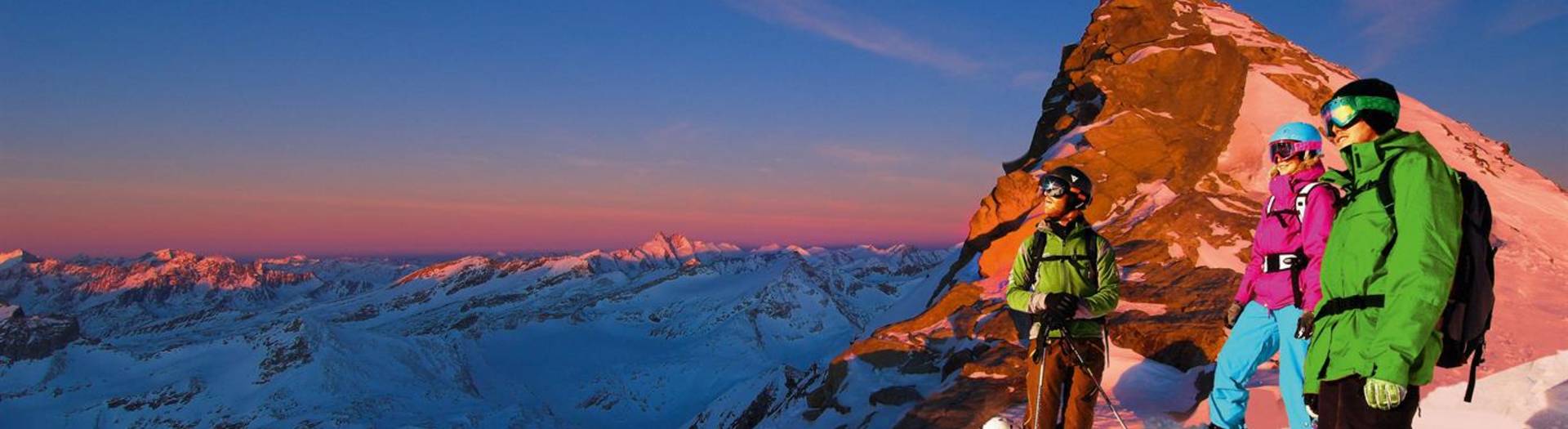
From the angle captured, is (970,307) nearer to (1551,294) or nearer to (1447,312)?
(1551,294)

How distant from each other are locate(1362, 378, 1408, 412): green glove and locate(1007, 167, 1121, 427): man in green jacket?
318 centimetres

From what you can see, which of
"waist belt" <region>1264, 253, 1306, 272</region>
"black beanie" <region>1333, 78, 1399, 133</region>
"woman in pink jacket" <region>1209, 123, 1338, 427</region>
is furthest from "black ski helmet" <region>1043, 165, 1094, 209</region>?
"black beanie" <region>1333, 78, 1399, 133</region>

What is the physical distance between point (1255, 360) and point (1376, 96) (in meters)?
3.26

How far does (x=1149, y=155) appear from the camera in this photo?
101 ft

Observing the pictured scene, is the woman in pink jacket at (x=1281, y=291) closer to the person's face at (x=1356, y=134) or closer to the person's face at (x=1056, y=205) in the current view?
the person's face at (x=1356, y=134)

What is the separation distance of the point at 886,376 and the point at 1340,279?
21.4 m

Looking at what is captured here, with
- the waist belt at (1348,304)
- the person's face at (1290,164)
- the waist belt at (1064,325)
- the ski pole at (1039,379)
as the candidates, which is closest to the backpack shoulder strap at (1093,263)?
the waist belt at (1064,325)

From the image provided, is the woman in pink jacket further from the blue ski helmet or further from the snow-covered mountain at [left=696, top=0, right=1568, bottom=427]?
the snow-covered mountain at [left=696, top=0, right=1568, bottom=427]

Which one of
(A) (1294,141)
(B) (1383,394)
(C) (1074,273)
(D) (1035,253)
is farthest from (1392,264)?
(A) (1294,141)

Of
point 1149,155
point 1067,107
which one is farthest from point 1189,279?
point 1067,107

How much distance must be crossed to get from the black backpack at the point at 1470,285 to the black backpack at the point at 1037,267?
341cm

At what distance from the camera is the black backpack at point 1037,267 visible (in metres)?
7.47

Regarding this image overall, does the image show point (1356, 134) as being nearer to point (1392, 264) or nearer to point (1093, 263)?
point (1392, 264)

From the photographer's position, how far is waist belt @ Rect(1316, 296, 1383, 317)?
413 cm
